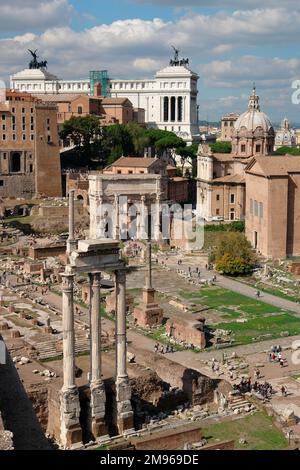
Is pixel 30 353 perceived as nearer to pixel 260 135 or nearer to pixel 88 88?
pixel 260 135

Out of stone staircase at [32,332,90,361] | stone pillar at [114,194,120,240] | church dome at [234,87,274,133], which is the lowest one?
stone staircase at [32,332,90,361]

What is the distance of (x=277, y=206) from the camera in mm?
46594

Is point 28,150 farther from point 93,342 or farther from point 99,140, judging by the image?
point 93,342

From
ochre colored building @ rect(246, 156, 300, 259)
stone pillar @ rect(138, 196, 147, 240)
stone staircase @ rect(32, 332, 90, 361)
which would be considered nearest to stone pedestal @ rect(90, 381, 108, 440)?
stone staircase @ rect(32, 332, 90, 361)

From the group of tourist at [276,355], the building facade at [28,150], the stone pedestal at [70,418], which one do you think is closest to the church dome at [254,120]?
the building facade at [28,150]

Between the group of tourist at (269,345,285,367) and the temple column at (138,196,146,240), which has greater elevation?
the temple column at (138,196,146,240)

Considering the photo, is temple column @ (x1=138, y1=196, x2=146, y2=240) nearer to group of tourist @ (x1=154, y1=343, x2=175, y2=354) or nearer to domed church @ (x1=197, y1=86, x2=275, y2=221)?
domed church @ (x1=197, y1=86, x2=275, y2=221)

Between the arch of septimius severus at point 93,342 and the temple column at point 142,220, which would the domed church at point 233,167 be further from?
the arch of septimius severus at point 93,342

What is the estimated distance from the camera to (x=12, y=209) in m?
60.8

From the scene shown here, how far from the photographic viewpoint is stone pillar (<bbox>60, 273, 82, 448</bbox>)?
1889cm

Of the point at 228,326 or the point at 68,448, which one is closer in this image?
the point at 68,448

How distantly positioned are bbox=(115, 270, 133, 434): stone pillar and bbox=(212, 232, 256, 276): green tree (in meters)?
23.3
